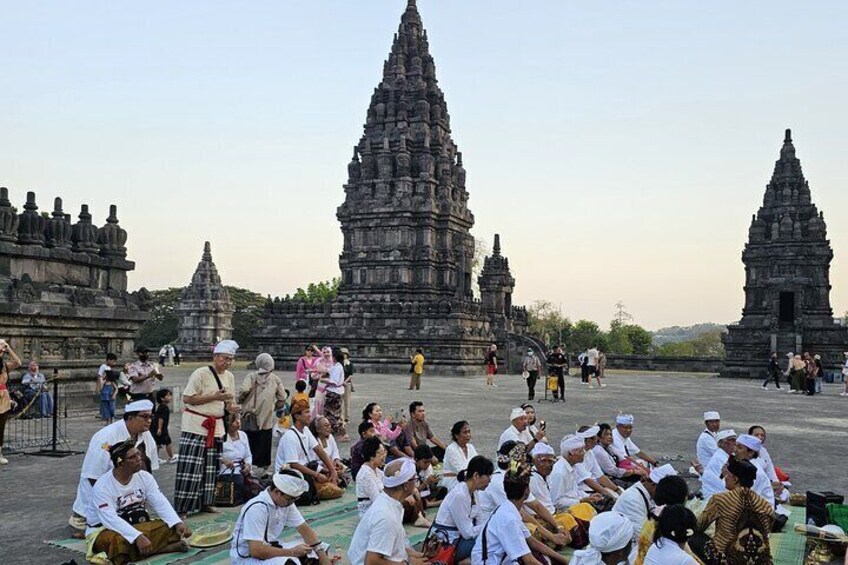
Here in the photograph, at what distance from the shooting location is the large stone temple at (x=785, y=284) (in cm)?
3972

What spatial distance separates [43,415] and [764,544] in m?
14.4

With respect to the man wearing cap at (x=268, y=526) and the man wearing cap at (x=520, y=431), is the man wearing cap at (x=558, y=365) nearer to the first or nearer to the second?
the man wearing cap at (x=520, y=431)

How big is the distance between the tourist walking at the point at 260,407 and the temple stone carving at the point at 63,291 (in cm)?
823

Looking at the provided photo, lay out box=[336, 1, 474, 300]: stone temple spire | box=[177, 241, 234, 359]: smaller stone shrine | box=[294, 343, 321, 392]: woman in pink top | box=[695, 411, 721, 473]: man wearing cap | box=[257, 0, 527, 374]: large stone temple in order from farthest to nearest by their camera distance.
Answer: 1. box=[177, 241, 234, 359]: smaller stone shrine
2. box=[336, 1, 474, 300]: stone temple spire
3. box=[257, 0, 527, 374]: large stone temple
4. box=[294, 343, 321, 392]: woman in pink top
5. box=[695, 411, 721, 473]: man wearing cap

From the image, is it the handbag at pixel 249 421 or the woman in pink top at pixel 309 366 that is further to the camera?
the woman in pink top at pixel 309 366

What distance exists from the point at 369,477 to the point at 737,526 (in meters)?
3.47

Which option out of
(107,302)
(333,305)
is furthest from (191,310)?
(107,302)

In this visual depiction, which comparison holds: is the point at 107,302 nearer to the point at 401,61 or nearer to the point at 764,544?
the point at 764,544

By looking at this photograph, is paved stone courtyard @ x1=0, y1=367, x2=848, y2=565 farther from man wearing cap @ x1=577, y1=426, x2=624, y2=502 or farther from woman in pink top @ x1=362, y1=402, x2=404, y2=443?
man wearing cap @ x1=577, y1=426, x2=624, y2=502

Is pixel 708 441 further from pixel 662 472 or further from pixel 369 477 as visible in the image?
pixel 369 477

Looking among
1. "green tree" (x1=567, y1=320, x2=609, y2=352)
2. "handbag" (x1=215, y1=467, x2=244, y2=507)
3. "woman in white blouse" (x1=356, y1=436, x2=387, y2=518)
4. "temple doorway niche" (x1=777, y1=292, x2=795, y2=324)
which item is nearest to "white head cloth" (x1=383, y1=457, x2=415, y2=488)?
"woman in white blouse" (x1=356, y1=436, x2=387, y2=518)

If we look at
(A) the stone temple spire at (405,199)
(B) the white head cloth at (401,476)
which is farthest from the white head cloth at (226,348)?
(A) the stone temple spire at (405,199)

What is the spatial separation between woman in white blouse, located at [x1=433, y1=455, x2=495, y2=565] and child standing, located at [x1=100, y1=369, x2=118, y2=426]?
1028 centimetres

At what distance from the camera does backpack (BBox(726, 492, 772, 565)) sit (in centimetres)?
595
